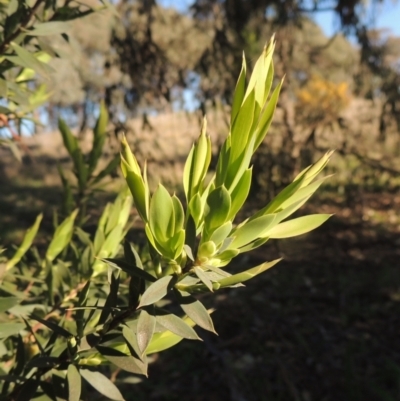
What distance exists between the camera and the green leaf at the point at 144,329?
525mm

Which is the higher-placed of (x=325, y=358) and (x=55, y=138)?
(x=325, y=358)

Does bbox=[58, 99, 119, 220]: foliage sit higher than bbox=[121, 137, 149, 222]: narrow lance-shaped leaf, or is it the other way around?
bbox=[121, 137, 149, 222]: narrow lance-shaped leaf

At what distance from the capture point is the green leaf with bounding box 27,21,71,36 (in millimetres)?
860

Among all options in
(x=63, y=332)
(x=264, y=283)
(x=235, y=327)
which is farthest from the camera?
(x=264, y=283)

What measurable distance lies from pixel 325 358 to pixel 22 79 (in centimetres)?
287

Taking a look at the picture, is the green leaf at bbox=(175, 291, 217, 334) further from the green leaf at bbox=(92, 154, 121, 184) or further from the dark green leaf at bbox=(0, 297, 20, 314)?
the green leaf at bbox=(92, 154, 121, 184)

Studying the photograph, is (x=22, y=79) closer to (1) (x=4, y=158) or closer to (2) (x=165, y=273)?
(2) (x=165, y=273)

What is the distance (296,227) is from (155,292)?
0.56ft

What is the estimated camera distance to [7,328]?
691mm

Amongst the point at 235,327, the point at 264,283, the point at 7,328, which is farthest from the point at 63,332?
the point at 264,283

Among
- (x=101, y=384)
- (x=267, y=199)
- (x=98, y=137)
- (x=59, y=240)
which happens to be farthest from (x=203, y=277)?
(x=267, y=199)

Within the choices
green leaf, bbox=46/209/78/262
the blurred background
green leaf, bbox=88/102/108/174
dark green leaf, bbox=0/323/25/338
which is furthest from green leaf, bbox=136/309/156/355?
the blurred background

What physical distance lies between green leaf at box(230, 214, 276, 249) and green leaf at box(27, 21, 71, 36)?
0.54 m

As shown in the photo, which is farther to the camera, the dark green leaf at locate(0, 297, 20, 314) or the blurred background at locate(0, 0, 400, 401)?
the blurred background at locate(0, 0, 400, 401)
